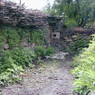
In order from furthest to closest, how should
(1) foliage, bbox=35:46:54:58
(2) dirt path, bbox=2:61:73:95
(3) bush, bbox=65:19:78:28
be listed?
1. (3) bush, bbox=65:19:78:28
2. (1) foliage, bbox=35:46:54:58
3. (2) dirt path, bbox=2:61:73:95

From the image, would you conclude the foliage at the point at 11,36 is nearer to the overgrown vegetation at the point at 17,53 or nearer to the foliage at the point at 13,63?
the overgrown vegetation at the point at 17,53

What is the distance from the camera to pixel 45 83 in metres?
6.45

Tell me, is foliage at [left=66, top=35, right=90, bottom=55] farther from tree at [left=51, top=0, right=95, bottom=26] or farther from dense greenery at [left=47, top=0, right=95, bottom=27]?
tree at [left=51, top=0, right=95, bottom=26]

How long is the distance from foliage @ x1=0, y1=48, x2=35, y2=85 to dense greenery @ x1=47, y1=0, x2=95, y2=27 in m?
6.48

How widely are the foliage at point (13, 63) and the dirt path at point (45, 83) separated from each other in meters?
0.34

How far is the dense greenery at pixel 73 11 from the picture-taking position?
48.1 feet

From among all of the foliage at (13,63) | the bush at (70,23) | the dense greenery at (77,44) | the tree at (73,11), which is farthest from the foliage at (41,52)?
the tree at (73,11)

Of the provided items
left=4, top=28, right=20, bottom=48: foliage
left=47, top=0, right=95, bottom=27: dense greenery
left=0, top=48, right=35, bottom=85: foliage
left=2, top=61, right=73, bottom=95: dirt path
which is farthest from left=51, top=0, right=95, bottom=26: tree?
left=2, top=61, right=73, bottom=95: dirt path

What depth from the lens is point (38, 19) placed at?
10.7 meters

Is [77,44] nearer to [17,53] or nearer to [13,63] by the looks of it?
[17,53]

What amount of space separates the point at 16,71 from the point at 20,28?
9.71 feet

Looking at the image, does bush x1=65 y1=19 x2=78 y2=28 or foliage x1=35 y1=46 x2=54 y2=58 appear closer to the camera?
foliage x1=35 y1=46 x2=54 y2=58

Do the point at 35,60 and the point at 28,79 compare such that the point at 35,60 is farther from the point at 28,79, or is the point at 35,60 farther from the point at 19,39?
the point at 28,79

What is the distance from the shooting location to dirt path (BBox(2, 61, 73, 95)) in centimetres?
557
